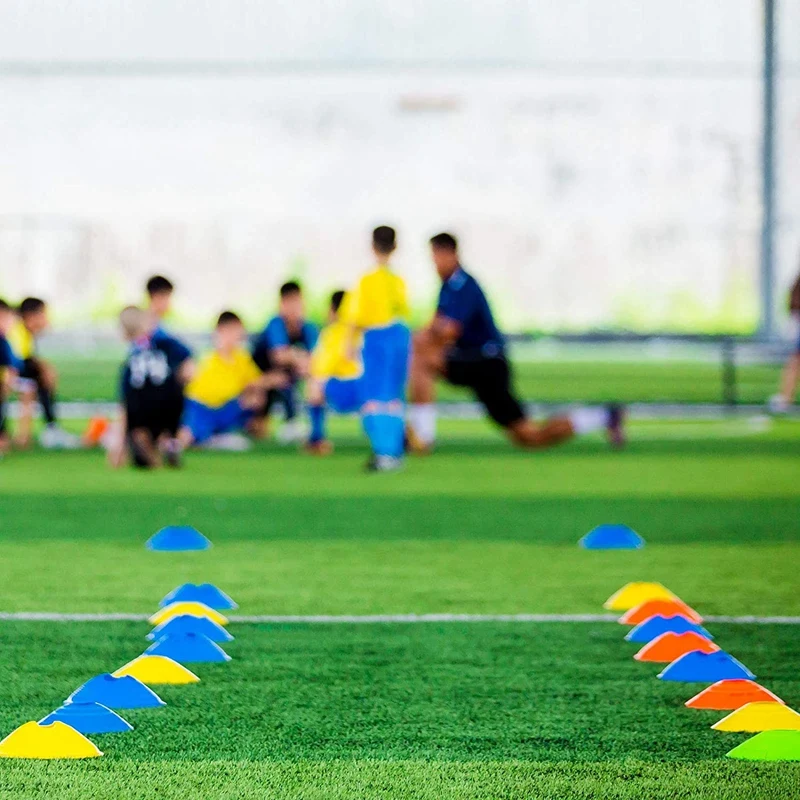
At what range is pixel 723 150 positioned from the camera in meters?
33.2

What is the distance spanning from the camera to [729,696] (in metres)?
4.82

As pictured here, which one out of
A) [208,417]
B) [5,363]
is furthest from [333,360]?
[5,363]

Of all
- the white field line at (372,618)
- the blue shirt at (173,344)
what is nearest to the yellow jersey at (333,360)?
the blue shirt at (173,344)

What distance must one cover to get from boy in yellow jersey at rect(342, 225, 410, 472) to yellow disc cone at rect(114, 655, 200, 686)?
7400 mm

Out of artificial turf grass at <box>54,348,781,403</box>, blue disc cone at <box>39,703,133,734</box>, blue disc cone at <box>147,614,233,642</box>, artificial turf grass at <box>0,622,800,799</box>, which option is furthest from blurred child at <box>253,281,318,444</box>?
blue disc cone at <box>39,703,133,734</box>

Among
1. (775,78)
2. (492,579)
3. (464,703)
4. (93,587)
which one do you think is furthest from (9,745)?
(775,78)

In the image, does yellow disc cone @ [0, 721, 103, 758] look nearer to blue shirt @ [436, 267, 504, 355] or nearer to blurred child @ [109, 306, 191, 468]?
blurred child @ [109, 306, 191, 468]

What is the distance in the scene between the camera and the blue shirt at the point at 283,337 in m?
15.1

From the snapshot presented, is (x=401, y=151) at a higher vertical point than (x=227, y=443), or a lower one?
higher

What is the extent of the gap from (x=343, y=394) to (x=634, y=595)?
310 inches

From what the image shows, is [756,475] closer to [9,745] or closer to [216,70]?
[9,745]

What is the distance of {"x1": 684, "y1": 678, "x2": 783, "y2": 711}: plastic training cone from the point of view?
4781 millimetres

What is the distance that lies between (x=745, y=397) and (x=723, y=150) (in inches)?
466

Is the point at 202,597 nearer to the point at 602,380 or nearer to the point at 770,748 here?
the point at 770,748
